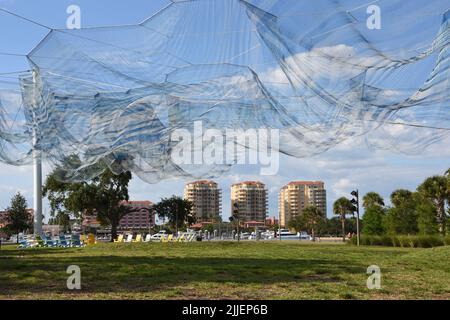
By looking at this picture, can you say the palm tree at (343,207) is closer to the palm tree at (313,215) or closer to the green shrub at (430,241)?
the palm tree at (313,215)

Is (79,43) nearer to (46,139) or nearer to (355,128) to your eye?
(46,139)

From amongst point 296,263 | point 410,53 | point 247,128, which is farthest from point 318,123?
point 296,263

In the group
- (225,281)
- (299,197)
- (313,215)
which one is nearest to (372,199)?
(313,215)

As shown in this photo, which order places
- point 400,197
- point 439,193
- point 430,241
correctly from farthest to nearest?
point 400,197
point 439,193
point 430,241

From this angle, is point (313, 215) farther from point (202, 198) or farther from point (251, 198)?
point (202, 198)

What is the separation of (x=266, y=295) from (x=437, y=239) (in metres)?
37.9

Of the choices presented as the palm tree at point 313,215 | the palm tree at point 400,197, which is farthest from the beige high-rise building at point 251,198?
the palm tree at point 400,197

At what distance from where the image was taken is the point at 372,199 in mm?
85688

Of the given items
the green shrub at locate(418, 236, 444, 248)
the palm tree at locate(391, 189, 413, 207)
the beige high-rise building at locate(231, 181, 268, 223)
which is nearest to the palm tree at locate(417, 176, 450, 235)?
the palm tree at locate(391, 189, 413, 207)

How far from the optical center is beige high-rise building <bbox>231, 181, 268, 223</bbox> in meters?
107

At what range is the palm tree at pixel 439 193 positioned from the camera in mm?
62312

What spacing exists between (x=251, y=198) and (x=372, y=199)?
3231 cm

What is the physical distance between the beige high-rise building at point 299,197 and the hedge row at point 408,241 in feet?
263

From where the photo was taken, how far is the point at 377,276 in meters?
16.9
